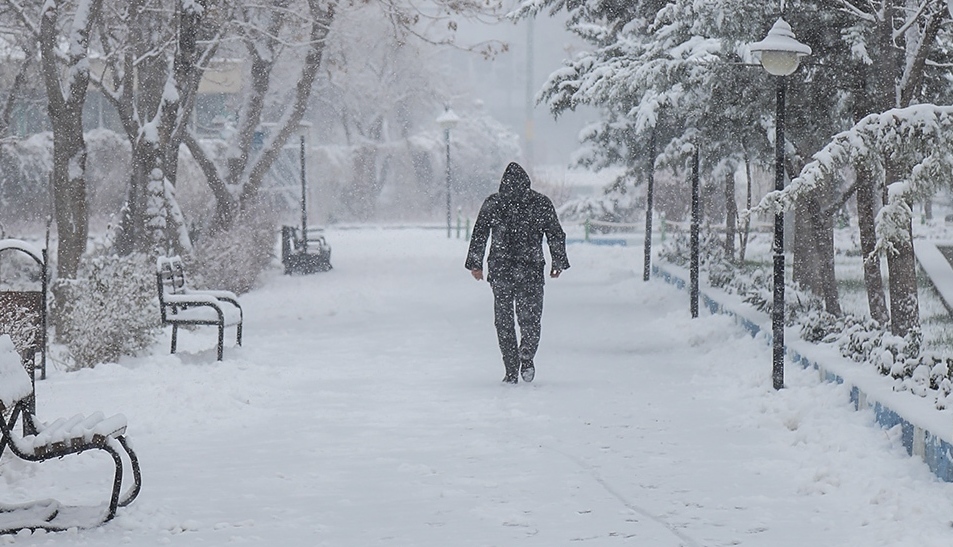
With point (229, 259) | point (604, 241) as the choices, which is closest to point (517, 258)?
point (229, 259)

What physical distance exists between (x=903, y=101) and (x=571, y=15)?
31.0ft

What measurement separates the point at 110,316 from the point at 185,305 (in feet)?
2.41

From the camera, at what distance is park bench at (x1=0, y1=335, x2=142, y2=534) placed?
18.4 feet

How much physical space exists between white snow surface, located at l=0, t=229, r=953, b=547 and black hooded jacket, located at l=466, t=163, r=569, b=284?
1.06m

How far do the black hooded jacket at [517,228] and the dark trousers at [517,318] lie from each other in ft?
0.47

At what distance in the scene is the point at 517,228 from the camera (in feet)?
35.1

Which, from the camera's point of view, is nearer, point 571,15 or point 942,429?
point 942,429

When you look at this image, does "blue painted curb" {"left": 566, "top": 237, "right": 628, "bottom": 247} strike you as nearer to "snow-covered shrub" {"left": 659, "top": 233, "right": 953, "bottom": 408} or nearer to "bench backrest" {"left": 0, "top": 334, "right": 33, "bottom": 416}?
"snow-covered shrub" {"left": 659, "top": 233, "right": 953, "bottom": 408}

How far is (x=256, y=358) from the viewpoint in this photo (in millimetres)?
12344

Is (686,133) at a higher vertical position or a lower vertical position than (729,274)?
higher

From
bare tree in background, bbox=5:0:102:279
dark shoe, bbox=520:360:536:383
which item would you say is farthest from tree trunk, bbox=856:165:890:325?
bare tree in background, bbox=5:0:102:279

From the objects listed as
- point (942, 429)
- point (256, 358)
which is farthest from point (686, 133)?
point (942, 429)

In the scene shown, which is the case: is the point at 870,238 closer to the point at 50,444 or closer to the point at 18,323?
the point at 18,323

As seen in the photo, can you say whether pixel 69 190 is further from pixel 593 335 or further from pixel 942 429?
pixel 942 429
